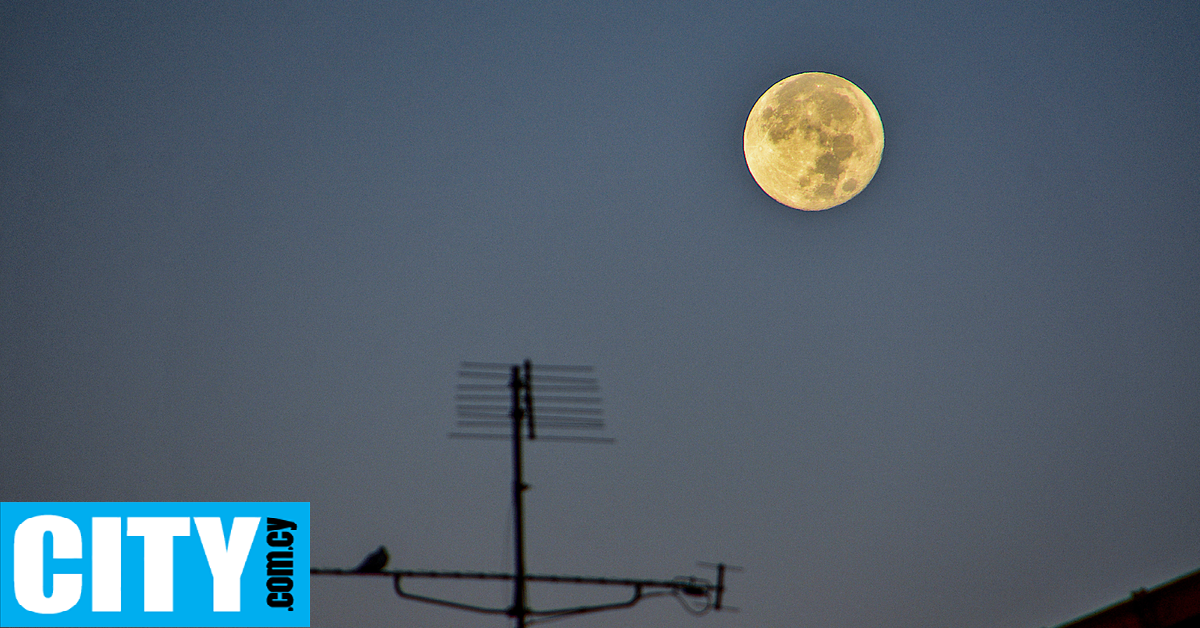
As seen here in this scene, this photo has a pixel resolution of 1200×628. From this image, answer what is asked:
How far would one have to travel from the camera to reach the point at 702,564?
12.6 meters

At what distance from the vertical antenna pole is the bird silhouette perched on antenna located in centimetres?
151

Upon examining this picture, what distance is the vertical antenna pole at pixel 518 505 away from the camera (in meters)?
10.9

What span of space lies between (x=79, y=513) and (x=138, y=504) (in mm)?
949

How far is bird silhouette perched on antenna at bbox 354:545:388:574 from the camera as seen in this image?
432 inches

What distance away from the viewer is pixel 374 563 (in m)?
11.0

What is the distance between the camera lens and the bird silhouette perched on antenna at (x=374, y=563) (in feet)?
36.0

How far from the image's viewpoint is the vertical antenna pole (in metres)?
10.9

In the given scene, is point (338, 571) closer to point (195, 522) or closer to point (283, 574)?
point (283, 574)

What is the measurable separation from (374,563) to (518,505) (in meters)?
1.78

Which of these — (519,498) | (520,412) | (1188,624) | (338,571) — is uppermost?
(520,412)

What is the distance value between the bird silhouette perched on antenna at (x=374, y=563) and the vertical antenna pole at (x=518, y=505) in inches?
59.5

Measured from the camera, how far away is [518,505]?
11.7 meters

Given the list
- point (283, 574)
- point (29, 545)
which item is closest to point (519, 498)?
point (283, 574)

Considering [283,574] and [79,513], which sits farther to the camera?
[79,513]
